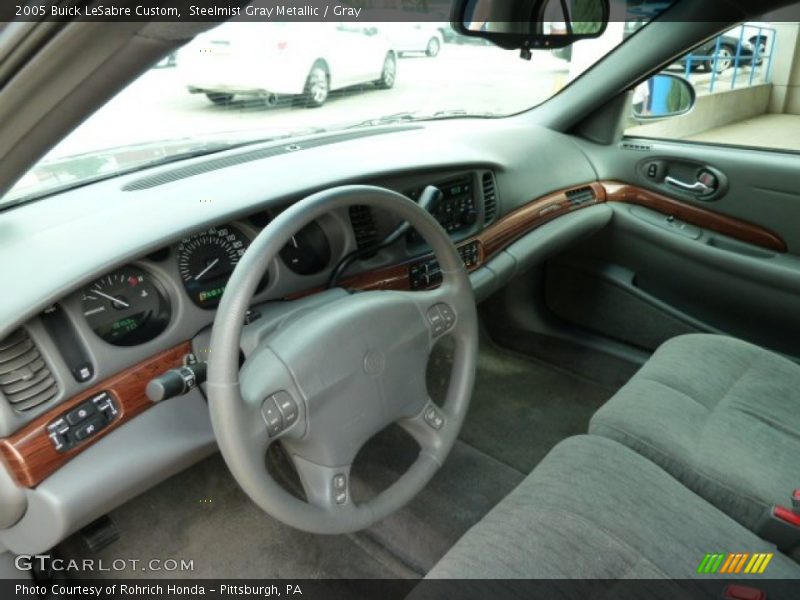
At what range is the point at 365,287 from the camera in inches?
77.2

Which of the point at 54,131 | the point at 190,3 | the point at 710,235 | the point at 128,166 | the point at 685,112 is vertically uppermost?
the point at 190,3

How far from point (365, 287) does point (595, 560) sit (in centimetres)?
102

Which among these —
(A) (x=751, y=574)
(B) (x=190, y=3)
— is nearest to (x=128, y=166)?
(B) (x=190, y=3)

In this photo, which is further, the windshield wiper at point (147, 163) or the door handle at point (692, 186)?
the door handle at point (692, 186)

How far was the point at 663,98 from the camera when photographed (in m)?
2.86

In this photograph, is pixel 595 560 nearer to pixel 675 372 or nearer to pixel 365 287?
pixel 675 372

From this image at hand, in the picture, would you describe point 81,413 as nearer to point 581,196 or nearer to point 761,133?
point 581,196

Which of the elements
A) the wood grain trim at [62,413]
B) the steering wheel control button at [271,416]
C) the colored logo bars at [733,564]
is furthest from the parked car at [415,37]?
the colored logo bars at [733,564]

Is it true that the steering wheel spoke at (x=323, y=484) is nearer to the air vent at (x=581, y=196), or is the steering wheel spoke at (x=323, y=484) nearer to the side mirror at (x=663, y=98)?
the air vent at (x=581, y=196)

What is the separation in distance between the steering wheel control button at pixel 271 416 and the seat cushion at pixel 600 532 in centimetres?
40

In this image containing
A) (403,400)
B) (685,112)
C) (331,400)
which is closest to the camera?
(331,400)

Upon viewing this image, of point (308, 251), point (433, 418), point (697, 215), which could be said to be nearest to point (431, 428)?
point (433, 418)

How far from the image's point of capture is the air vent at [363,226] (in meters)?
1.94

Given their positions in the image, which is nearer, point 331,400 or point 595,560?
point 595,560
